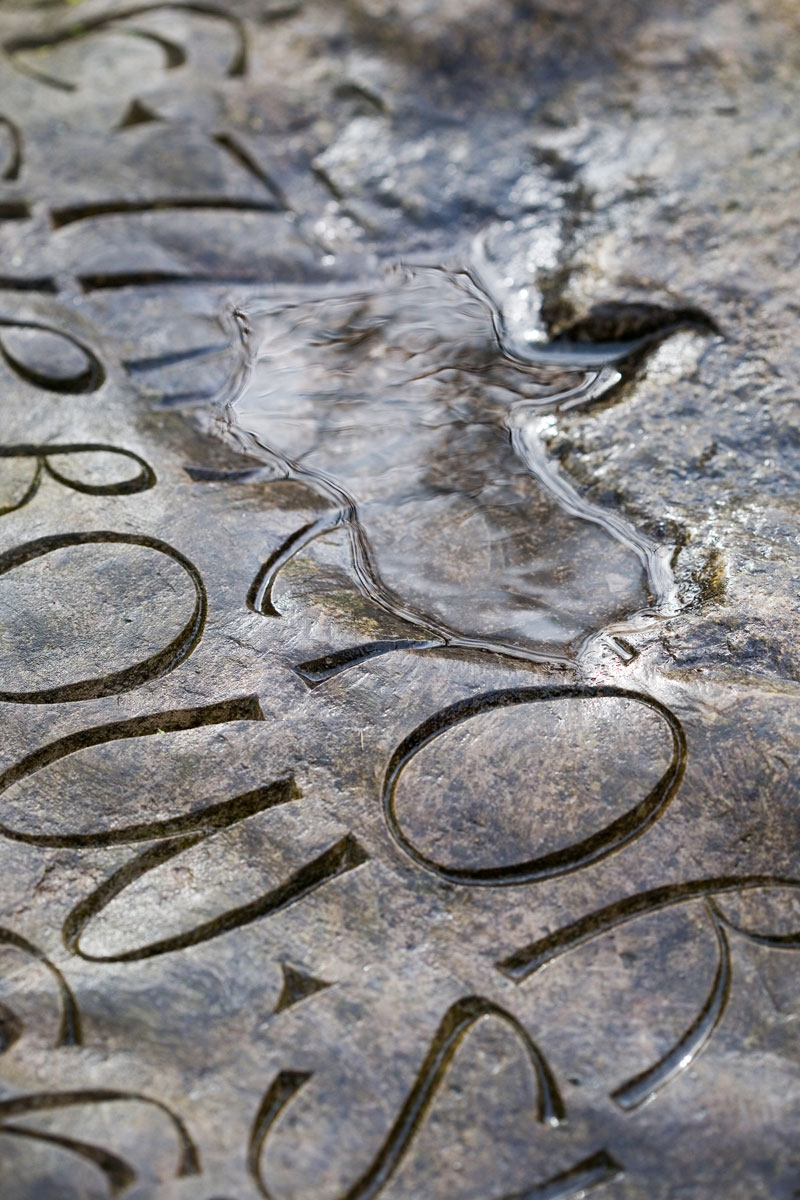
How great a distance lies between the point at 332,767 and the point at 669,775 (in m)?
0.61

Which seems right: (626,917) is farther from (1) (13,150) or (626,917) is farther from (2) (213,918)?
(1) (13,150)

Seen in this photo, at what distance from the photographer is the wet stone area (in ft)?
5.50

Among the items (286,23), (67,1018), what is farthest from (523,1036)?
(286,23)

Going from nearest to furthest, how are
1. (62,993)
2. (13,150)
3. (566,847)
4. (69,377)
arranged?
(62,993), (566,847), (69,377), (13,150)

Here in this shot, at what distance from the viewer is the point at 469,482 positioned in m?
2.60

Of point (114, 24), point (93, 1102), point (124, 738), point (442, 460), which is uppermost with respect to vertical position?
point (114, 24)

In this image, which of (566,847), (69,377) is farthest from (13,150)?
(566,847)

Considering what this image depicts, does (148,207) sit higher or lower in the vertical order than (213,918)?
higher

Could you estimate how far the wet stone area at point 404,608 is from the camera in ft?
5.50

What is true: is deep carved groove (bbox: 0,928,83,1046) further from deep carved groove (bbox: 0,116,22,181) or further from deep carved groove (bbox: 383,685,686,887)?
deep carved groove (bbox: 0,116,22,181)

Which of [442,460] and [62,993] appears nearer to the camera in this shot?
[62,993]

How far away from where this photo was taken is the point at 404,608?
231 cm

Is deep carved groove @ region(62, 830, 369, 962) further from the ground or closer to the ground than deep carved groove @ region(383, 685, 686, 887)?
closer to the ground

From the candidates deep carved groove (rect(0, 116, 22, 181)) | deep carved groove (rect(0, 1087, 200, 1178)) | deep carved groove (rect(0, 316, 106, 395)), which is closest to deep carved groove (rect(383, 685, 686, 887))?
deep carved groove (rect(0, 1087, 200, 1178))
